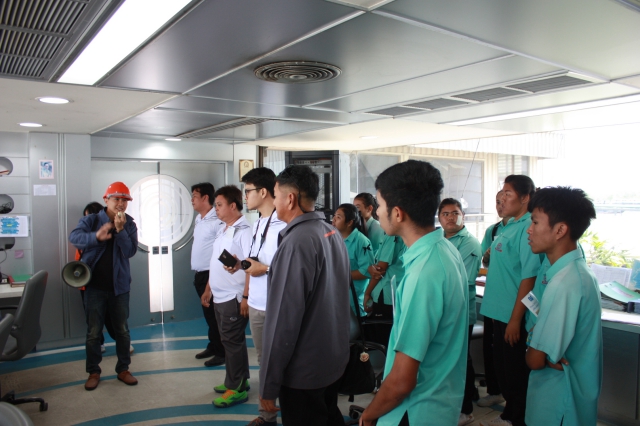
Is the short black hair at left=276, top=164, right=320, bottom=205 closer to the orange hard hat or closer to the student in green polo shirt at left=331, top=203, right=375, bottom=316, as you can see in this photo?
the student in green polo shirt at left=331, top=203, right=375, bottom=316

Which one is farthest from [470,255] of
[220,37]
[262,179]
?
[220,37]

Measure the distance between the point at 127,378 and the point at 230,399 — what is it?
44.2 inches

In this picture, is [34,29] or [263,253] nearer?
[34,29]

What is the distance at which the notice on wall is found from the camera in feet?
16.8

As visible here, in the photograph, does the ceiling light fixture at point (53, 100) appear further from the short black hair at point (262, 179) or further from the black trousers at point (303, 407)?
the black trousers at point (303, 407)

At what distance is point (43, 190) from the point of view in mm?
5148

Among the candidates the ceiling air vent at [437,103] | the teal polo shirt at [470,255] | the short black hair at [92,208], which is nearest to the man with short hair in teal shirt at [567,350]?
the teal polo shirt at [470,255]

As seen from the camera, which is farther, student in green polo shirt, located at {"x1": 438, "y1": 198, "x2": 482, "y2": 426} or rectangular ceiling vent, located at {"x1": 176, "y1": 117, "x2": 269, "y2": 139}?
rectangular ceiling vent, located at {"x1": 176, "y1": 117, "x2": 269, "y2": 139}

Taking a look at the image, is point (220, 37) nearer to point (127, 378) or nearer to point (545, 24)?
point (545, 24)

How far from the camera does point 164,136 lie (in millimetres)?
5730

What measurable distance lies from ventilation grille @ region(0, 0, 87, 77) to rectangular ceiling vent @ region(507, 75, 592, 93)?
2.57 meters

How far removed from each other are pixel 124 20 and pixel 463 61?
1675mm

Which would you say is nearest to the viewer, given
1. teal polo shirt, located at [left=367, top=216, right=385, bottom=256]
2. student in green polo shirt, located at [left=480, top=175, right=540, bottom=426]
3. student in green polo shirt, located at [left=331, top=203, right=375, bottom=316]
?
student in green polo shirt, located at [left=480, top=175, right=540, bottom=426]

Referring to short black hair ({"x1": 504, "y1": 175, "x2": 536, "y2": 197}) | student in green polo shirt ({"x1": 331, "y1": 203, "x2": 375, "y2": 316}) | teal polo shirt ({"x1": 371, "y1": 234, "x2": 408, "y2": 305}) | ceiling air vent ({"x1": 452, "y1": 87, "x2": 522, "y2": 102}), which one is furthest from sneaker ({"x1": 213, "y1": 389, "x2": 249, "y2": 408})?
ceiling air vent ({"x1": 452, "y1": 87, "x2": 522, "y2": 102})
